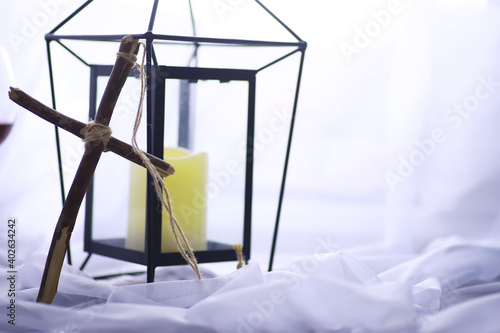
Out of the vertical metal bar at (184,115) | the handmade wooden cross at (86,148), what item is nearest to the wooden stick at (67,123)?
the handmade wooden cross at (86,148)

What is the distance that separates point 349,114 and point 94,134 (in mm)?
687

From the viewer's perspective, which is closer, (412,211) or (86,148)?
(86,148)

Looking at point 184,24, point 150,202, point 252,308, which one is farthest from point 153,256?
point 184,24

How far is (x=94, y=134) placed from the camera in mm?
572

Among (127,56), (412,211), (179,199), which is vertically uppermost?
(127,56)

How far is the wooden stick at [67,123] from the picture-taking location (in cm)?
55

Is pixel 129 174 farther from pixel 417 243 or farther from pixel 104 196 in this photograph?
pixel 417 243

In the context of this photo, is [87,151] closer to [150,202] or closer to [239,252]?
[150,202]

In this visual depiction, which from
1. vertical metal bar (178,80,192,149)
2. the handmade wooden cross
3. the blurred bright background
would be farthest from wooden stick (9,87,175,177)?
the blurred bright background

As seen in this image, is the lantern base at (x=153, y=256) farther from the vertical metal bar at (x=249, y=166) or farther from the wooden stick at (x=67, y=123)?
the wooden stick at (x=67, y=123)

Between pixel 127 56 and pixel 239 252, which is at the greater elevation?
pixel 127 56

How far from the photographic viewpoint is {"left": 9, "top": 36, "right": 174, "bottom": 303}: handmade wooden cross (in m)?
0.56

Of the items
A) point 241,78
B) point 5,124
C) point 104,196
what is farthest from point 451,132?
point 5,124

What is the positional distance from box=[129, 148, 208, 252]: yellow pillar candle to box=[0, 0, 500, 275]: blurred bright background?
0.30 metres
